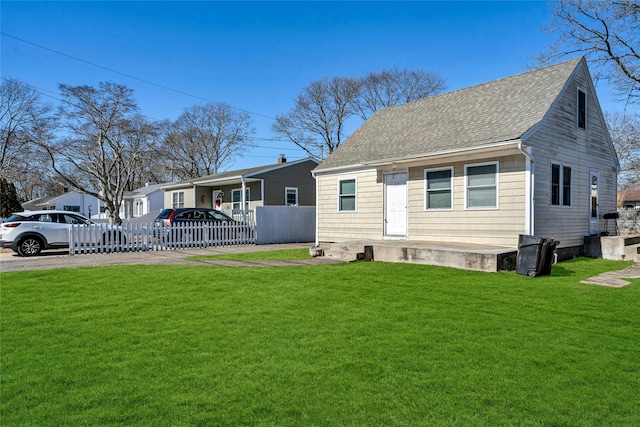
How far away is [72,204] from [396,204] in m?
59.0

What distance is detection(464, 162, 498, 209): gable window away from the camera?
1129 centimetres

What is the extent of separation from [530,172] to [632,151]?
20.0m

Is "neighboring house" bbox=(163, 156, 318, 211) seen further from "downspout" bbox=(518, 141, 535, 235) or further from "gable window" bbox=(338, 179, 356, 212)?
"downspout" bbox=(518, 141, 535, 235)

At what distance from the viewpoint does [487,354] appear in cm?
404

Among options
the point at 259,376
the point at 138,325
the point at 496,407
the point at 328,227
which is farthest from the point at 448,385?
the point at 328,227

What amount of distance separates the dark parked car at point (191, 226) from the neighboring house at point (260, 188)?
14.6 feet

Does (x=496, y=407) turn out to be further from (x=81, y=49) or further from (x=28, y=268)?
(x=81, y=49)

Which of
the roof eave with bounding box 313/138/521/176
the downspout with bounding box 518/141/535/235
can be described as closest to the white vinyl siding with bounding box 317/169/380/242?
the roof eave with bounding box 313/138/521/176

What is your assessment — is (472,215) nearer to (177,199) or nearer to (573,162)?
(573,162)

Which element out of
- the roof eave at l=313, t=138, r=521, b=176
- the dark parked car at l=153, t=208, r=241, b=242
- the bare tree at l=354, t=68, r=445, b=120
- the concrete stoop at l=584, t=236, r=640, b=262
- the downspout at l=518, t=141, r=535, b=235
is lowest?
the concrete stoop at l=584, t=236, r=640, b=262

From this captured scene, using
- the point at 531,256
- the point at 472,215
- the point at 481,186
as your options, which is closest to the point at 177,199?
Result: the point at 472,215

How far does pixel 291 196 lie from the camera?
Answer: 81.4 ft

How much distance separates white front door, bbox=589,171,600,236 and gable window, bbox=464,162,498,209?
190 inches

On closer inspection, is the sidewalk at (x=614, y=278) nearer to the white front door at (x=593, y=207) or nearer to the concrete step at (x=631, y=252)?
the concrete step at (x=631, y=252)
